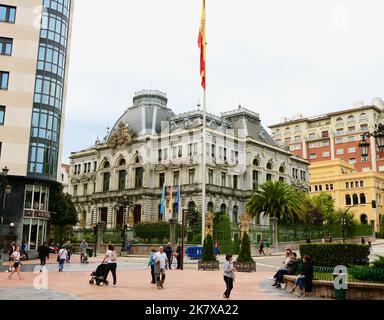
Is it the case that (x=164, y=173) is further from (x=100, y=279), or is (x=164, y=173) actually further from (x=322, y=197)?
(x=100, y=279)

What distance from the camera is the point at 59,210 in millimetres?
47406

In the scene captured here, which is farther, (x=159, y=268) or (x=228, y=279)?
(x=159, y=268)

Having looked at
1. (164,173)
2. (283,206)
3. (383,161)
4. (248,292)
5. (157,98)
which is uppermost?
(157,98)

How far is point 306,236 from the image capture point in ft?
179

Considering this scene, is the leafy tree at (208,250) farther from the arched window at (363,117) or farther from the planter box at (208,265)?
the arched window at (363,117)

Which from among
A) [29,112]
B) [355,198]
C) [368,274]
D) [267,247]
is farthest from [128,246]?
[355,198]

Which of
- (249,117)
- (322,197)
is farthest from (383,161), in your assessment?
(249,117)

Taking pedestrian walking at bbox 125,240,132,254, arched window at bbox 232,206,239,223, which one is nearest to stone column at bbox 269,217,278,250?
pedestrian walking at bbox 125,240,132,254

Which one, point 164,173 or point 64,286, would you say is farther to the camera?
point 164,173

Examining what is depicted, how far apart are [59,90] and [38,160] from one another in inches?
293

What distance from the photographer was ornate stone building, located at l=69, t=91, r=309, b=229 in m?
70.1

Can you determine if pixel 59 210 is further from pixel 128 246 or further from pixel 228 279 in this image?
pixel 228 279

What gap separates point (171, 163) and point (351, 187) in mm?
42337

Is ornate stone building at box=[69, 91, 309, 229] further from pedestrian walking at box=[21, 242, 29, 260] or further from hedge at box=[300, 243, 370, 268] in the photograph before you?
hedge at box=[300, 243, 370, 268]
